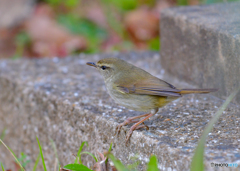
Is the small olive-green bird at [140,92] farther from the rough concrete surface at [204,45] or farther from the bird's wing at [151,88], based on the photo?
the rough concrete surface at [204,45]

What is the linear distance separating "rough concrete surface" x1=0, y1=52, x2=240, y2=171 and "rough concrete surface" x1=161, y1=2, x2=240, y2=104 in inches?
6.7

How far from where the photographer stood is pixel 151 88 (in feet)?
10.4

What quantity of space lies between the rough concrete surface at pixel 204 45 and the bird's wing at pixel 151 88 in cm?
54

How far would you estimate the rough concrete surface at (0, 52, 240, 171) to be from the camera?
2.61m

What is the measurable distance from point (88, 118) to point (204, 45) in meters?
1.33

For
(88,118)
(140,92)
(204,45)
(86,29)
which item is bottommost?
(88,118)

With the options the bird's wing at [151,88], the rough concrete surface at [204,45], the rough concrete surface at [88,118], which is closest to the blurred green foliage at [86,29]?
the rough concrete surface at [88,118]

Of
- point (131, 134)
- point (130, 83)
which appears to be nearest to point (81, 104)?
point (130, 83)

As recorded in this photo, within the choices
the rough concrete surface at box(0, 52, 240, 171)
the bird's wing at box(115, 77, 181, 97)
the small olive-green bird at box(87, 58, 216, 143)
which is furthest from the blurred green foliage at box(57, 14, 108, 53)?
the bird's wing at box(115, 77, 181, 97)

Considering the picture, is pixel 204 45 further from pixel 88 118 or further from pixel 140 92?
pixel 88 118

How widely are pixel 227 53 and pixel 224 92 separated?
1.22ft

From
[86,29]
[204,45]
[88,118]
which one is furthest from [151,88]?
[86,29]

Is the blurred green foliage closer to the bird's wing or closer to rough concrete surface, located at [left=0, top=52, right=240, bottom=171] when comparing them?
rough concrete surface, located at [left=0, top=52, right=240, bottom=171]

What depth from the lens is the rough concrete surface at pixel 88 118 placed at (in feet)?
8.55
